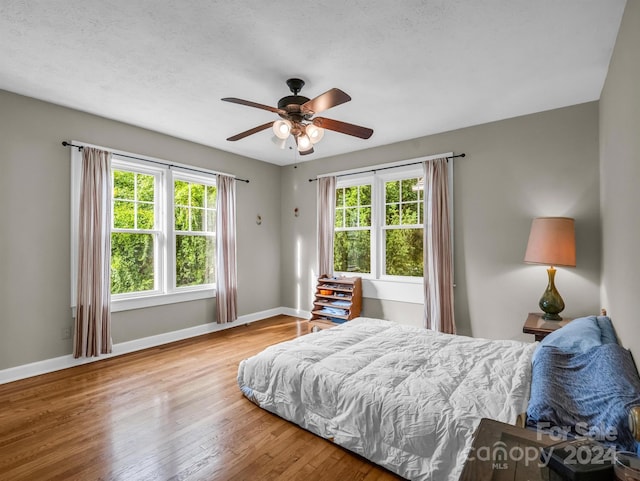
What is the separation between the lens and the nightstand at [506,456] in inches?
39.2

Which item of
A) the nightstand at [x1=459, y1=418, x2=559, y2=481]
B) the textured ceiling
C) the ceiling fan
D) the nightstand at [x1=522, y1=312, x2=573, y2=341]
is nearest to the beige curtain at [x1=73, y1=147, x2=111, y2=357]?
the textured ceiling

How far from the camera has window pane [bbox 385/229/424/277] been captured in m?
4.57

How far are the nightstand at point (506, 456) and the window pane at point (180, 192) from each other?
171 inches

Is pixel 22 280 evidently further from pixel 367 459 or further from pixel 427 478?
pixel 427 478

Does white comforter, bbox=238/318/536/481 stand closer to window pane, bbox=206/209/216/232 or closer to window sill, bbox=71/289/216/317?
window sill, bbox=71/289/216/317

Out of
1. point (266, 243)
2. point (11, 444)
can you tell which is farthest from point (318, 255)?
point (11, 444)

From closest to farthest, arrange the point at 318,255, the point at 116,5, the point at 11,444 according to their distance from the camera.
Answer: the point at 116,5 → the point at 11,444 → the point at 318,255

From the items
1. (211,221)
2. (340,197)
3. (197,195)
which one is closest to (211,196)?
(197,195)

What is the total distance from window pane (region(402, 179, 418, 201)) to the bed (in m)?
2.17

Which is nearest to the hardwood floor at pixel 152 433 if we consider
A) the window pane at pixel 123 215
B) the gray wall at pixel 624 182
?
the window pane at pixel 123 215

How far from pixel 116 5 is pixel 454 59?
229cm

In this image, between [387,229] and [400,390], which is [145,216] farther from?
[400,390]

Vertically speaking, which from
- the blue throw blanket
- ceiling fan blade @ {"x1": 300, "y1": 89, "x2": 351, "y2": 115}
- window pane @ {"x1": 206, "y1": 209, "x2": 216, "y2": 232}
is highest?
ceiling fan blade @ {"x1": 300, "y1": 89, "x2": 351, "y2": 115}

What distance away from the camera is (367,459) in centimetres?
204
